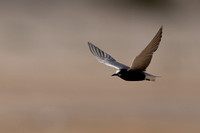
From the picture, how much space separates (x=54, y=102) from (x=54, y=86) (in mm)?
710

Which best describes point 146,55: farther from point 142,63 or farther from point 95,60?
point 95,60

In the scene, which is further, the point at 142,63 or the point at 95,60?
the point at 95,60

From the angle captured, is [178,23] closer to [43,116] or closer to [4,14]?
[4,14]

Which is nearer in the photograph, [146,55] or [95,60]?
[146,55]

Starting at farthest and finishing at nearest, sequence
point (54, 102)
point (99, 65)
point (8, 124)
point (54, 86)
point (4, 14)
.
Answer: point (4, 14)
point (99, 65)
point (54, 86)
point (54, 102)
point (8, 124)

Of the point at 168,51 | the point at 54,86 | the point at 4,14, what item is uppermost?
the point at 4,14

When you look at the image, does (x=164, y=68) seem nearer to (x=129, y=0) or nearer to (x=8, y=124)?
(x=8, y=124)

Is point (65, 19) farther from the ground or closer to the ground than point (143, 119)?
farther from the ground

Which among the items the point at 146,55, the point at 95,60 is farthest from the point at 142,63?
the point at 95,60

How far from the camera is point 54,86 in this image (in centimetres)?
990

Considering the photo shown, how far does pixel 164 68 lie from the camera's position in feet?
34.5

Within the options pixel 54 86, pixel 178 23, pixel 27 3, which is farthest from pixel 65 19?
pixel 54 86

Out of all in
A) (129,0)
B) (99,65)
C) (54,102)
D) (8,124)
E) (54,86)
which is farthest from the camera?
(129,0)

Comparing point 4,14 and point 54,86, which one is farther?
point 4,14
